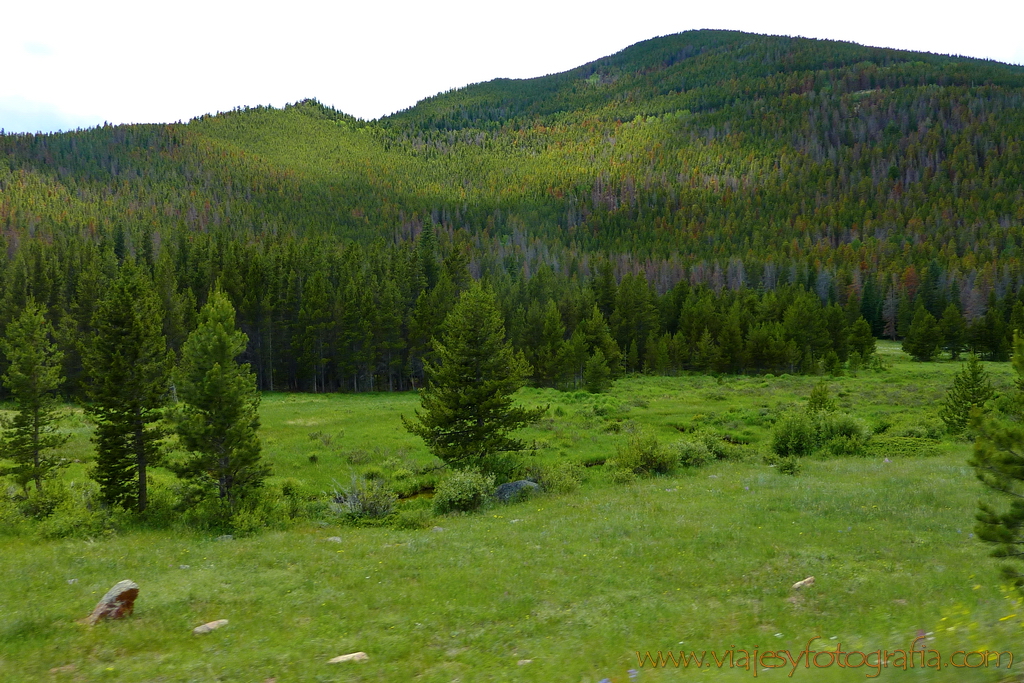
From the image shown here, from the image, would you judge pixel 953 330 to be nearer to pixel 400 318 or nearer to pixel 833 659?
pixel 400 318

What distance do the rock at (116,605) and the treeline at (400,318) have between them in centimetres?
5822

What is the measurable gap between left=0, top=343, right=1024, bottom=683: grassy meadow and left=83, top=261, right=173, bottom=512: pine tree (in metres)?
4.34

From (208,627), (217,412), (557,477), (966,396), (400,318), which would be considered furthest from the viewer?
(400,318)

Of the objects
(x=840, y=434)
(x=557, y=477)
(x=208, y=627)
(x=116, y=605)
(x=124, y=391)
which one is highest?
(x=124, y=391)

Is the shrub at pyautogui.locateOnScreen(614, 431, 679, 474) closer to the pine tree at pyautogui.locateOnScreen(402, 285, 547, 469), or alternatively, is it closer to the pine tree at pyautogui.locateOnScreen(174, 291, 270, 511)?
the pine tree at pyautogui.locateOnScreen(402, 285, 547, 469)

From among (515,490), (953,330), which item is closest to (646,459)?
(515,490)

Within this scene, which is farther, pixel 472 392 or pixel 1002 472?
pixel 472 392

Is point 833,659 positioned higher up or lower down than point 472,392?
higher up

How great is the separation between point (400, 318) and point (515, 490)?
59846mm

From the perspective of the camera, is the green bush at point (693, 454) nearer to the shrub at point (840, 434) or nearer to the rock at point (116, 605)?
the shrub at point (840, 434)

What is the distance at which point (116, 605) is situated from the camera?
485 inches

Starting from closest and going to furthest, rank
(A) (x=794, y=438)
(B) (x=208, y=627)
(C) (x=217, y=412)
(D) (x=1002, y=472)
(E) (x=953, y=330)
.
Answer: (D) (x=1002, y=472), (B) (x=208, y=627), (C) (x=217, y=412), (A) (x=794, y=438), (E) (x=953, y=330)

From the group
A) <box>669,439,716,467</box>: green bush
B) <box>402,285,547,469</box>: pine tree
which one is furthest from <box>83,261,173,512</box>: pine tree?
<box>669,439,716,467</box>: green bush

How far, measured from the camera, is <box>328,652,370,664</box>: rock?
33.4 feet
